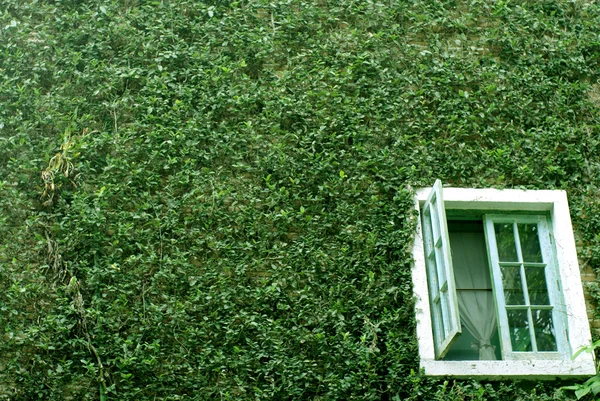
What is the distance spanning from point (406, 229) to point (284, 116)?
1352 millimetres

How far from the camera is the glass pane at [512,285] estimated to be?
5.91 m

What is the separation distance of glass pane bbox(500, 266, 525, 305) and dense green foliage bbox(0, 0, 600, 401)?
0.60 meters

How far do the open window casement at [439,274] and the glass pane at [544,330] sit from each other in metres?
0.78

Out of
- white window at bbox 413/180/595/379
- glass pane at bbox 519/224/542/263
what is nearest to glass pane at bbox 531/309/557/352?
white window at bbox 413/180/595/379

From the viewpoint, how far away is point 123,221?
5773 millimetres

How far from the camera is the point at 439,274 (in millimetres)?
5598

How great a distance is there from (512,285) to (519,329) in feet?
1.13

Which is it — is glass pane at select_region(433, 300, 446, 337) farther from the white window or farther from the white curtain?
the white curtain

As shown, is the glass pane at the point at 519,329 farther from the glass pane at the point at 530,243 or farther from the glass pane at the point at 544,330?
the glass pane at the point at 530,243

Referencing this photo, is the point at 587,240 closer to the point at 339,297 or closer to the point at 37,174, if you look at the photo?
the point at 339,297

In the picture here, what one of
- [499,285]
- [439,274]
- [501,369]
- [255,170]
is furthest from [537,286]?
[255,170]

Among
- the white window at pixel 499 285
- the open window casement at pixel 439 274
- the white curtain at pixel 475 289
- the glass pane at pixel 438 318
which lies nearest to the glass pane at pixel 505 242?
the white window at pixel 499 285

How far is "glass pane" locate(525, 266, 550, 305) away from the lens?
5973 millimetres

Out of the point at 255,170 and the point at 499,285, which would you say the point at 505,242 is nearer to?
the point at 499,285
